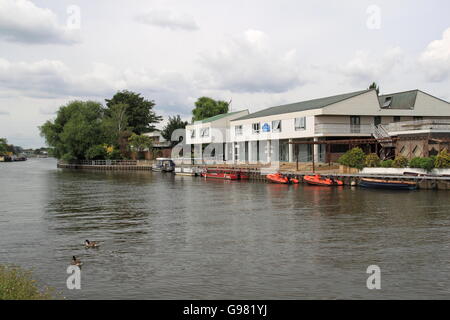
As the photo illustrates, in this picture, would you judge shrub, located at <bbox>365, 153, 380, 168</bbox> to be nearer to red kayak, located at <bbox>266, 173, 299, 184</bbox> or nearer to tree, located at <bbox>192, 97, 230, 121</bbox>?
red kayak, located at <bbox>266, 173, 299, 184</bbox>

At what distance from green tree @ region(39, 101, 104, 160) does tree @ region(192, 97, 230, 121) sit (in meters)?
25.9

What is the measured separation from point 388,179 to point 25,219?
38.5 m

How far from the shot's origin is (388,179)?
54812 millimetres

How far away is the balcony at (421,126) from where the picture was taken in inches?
2254

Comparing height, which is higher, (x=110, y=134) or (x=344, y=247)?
(x=110, y=134)

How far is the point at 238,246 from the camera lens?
24.5m

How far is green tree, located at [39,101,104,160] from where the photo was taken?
121 m

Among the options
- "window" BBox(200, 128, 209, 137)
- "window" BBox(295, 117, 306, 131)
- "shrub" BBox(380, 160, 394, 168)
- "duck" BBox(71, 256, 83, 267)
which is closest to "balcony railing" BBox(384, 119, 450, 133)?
"shrub" BBox(380, 160, 394, 168)

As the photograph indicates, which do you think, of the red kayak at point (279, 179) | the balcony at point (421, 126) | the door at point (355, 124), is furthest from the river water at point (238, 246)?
the door at point (355, 124)

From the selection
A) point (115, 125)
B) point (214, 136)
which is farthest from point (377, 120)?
point (115, 125)

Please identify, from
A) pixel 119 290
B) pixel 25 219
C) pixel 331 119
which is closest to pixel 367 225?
pixel 119 290

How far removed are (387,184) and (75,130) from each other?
87.8 metres

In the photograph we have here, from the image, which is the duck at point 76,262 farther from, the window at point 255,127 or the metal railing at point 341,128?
the window at point 255,127

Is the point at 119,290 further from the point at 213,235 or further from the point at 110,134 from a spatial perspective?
the point at 110,134
